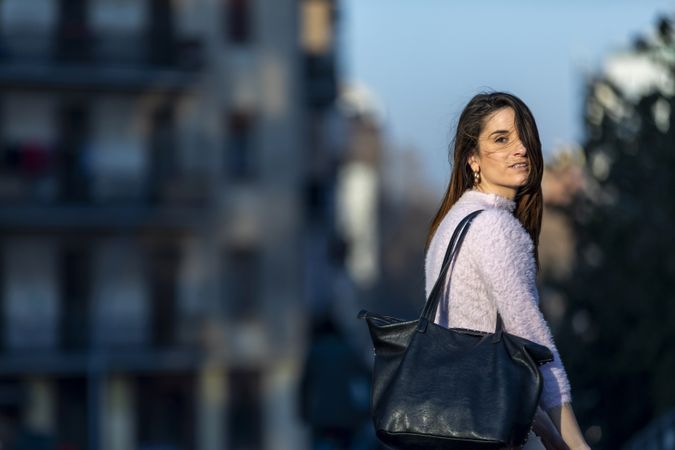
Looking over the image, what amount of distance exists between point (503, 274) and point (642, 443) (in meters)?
10.6

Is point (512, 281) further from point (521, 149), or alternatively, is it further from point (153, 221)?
point (153, 221)

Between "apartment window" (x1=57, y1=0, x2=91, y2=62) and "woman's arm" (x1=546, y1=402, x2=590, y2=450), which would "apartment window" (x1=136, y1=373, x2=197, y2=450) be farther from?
"woman's arm" (x1=546, y1=402, x2=590, y2=450)

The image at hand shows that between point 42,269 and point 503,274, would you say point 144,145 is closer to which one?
point 42,269

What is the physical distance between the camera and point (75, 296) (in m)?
40.5

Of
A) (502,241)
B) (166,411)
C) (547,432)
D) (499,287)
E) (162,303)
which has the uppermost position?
(502,241)

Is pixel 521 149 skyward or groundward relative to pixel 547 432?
skyward

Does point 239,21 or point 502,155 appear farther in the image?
point 239,21

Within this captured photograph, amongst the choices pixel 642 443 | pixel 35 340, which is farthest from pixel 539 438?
pixel 35 340

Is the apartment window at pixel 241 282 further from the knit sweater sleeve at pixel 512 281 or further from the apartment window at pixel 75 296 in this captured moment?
the knit sweater sleeve at pixel 512 281

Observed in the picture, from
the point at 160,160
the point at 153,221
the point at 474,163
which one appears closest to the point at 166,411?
the point at 153,221

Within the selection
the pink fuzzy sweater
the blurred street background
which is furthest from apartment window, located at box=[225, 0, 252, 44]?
the pink fuzzy sweater

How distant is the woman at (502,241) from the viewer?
492 centimetres

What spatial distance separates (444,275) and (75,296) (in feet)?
118

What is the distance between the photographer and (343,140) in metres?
60.8
